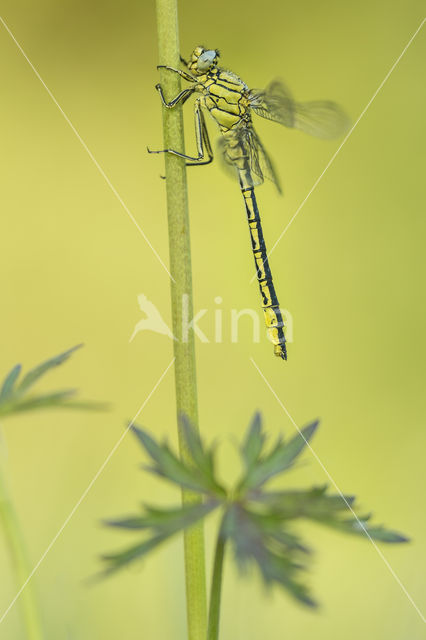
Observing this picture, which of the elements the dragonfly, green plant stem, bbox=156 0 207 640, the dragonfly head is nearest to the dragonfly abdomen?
the dragonfly

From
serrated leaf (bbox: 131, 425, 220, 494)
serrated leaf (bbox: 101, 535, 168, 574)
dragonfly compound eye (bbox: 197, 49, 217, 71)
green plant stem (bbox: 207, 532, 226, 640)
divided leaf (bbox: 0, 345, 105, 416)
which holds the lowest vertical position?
green plant stem (bbox: 207, 532, 226, 640)

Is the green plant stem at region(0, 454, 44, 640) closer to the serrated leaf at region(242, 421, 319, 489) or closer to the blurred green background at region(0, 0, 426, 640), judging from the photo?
the serrated leaf at region(242, 421, 319, 489)

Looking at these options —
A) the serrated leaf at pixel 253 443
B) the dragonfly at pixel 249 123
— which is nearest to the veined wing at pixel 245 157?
the dragonfly at pixel 249 123

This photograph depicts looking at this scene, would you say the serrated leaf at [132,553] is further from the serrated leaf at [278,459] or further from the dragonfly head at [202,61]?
the dragonfly head at [202,61]

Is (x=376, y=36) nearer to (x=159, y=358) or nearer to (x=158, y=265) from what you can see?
(x=158, y=265)

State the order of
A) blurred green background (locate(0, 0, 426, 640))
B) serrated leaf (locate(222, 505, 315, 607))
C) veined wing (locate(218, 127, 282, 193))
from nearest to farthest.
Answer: serrated leaf (locate(222, 505, 315, 607)) < veined wing (locate(218, 127, 282, 193)) < blurred green background (locate(0, 0, 426, 640))

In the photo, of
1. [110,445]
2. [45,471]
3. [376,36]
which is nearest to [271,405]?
[110,445]

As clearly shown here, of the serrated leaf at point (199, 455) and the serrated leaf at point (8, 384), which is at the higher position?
the serrated leaf at point (8, 384)
